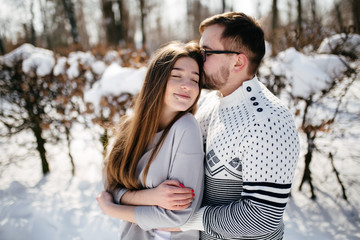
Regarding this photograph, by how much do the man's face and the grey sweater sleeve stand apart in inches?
17.5

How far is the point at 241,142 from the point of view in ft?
4.23

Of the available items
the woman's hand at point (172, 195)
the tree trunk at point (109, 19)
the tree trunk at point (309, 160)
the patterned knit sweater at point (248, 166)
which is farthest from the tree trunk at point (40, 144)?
the tree trunk at point (109, 19)

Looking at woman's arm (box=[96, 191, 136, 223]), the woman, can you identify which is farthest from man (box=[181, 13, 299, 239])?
woman's arm (box=[96, 191, 136, 223])

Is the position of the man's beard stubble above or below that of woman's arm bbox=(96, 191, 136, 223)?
above

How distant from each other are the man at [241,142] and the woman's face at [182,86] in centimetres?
16

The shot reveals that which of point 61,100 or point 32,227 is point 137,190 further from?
point 61,100

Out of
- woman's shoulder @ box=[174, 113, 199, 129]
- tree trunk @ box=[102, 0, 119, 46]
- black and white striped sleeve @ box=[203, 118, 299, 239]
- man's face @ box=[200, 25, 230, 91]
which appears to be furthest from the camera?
tree trunk @ box=[102, 0, 119, 46]

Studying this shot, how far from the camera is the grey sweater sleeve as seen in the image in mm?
1399

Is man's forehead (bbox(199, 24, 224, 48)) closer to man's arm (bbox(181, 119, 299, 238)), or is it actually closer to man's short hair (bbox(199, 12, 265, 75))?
man's short hair (bbox(199, 12, 265, 75))

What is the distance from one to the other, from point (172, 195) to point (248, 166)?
0.47 metres

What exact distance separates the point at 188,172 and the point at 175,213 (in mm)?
270

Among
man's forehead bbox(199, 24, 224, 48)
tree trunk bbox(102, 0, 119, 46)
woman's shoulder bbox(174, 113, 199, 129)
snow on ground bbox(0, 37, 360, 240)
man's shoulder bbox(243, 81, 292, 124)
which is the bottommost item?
snow on ground bbox(0, 37, 360, 240)

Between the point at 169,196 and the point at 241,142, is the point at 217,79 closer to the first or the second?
the point at 241,142

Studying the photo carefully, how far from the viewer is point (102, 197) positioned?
1.71 metres
